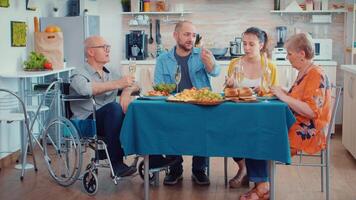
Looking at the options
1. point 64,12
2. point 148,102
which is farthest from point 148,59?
point 148,102

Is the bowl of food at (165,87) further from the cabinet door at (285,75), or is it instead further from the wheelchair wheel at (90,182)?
the cabinet door at (285,75)

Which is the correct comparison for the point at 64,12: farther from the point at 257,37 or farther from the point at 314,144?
the point at 314,144

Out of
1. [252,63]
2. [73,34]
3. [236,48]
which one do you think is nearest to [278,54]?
[236,48]

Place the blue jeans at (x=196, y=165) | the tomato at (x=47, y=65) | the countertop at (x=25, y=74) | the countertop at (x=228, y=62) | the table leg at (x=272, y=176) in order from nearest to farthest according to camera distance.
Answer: the table leg at (x=272, y=176) < the blue jeans at (x=196, y=165) < the countertop at (x=25, y=74) < the tomato at (x=47, y=65) < the countertop at (x=228, y=62)

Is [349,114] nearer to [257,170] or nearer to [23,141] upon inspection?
[257,170]

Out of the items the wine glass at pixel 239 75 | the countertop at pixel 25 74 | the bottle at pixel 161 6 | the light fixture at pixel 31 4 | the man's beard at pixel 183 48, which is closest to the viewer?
the wine glass at pixel 239 75

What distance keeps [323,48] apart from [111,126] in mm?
3666

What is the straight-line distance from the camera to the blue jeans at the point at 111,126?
4.14m

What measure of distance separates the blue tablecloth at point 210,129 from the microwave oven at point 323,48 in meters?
3.48

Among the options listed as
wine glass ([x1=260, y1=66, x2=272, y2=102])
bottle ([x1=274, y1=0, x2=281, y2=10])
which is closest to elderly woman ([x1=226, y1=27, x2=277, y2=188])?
wine glass ([x1=260, y1=66, x2=272, y2=102])

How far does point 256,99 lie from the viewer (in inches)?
147

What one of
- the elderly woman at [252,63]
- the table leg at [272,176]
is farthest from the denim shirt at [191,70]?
the table leg at [272,176]

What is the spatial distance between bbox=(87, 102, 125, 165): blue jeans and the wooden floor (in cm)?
33

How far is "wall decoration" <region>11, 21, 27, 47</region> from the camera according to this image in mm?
5550
